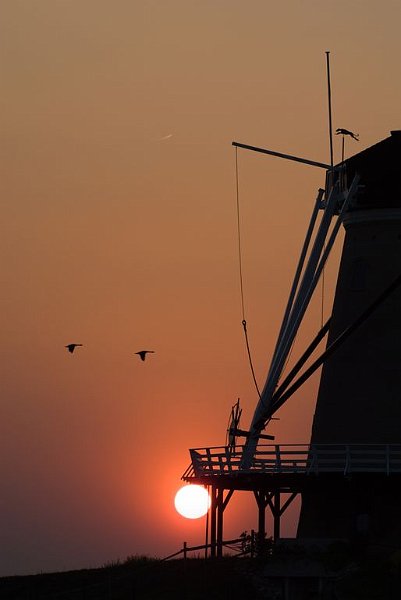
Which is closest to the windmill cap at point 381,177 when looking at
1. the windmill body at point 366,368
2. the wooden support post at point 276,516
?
the windmill body at point 366,368

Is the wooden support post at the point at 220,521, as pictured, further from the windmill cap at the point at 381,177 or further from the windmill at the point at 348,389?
the windmill cap at the point at 381,177

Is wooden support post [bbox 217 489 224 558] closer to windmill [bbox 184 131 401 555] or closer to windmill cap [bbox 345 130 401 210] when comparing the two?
windmill [bbox 184 131 401 555]

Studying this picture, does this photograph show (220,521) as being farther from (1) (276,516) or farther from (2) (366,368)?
(2) (366,368)

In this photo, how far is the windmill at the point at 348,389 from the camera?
71.2 m

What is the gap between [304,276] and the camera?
74.5 metres

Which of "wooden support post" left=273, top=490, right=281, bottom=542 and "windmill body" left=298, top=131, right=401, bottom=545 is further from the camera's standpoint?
"windmill body" left=298, top=131, right=401, bottom=545

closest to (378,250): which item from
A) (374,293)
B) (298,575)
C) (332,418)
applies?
(374,293)

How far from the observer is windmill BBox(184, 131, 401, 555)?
71188 millimetres

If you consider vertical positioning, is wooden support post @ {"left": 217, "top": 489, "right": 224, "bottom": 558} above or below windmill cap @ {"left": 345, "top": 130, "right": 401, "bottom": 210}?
below

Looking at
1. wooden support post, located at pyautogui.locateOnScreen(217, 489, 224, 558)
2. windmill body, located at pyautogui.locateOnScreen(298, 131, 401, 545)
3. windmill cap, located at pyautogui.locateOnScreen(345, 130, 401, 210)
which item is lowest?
wooden support post, located at pyautogui.locateOnScreen(217, 489, 224, 558)

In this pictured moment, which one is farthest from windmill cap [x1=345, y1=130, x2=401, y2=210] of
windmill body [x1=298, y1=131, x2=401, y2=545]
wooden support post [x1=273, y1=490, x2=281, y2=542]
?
wooden support post [x1=273, y1=490, x2=281, y2=542]

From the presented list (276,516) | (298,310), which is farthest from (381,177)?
(276,516)

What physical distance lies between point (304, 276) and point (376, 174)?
4.78m

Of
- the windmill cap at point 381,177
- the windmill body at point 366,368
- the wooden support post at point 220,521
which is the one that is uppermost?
the windmill cap at point 381,177
